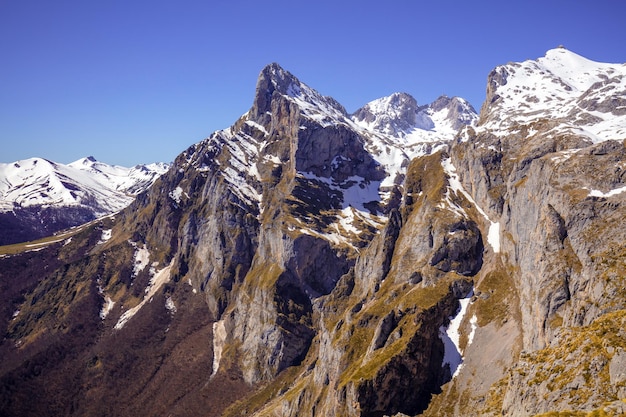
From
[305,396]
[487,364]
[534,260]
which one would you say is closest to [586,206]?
[534,260]

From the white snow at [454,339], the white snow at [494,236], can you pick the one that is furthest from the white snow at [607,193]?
the white snow at [454,339]

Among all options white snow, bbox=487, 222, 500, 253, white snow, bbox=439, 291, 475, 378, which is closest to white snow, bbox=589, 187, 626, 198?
white snow, bbox=487, 222, 500, 253

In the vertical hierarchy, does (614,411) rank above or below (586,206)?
below

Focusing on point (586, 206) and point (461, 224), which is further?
point (461, 224)

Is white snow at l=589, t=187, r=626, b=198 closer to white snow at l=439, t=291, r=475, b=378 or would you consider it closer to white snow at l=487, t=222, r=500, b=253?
white snow at l=487, t=222, r=500, b=253

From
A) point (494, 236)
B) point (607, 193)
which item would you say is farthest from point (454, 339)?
point (607, 193)

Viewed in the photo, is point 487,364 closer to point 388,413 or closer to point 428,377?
point 428,377

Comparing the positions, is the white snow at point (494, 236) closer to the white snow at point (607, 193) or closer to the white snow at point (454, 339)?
the white snow at point (454, 339)

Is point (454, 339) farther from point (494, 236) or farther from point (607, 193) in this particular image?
point (607, 193)
